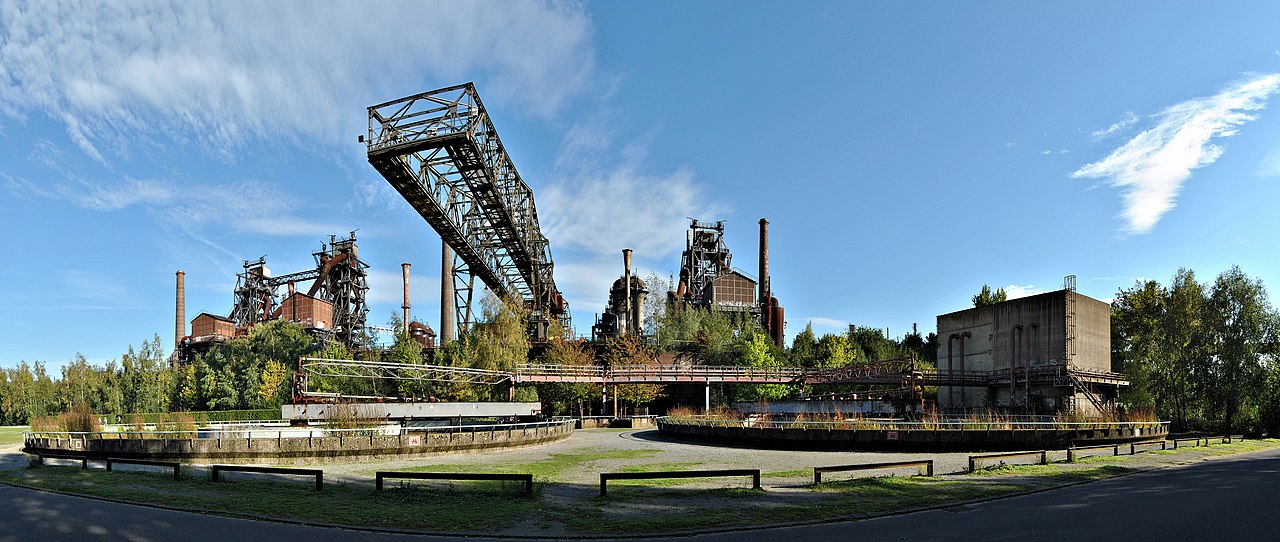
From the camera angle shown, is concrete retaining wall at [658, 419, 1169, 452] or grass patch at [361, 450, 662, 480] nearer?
grass patch at [361, 450, 662, 480]

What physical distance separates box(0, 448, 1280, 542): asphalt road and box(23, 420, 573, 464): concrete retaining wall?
8.60m

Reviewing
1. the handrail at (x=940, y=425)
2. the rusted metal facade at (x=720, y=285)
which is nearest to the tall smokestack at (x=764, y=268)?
the rusted metal facade at (x=720, y=285)

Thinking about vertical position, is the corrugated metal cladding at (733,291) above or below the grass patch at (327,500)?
above

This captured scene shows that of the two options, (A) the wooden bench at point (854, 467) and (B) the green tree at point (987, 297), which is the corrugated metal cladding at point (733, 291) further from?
(A) the wooden bench at point (854, 467)

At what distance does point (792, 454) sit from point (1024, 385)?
1274 inches

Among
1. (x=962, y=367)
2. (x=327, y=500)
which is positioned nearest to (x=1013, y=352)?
(x=962, y=367)

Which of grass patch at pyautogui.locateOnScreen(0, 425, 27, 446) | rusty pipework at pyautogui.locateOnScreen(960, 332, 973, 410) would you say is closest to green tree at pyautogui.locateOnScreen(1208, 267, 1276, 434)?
rusty pipework at pyautogui.locateOnScreen(960, 332, 973, 410)

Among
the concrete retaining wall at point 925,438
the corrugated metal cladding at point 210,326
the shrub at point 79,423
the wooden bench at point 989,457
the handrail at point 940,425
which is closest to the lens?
the wooden bench at point 989,457

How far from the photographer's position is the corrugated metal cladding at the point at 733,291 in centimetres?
9654

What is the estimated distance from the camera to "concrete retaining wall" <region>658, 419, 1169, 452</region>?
2888 centimetres

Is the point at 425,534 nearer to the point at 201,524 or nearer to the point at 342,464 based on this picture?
the point at 201,524

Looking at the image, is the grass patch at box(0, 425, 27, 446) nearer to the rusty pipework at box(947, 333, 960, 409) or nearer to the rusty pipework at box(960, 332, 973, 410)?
the rusty pipework at box(947, 333, 960, 409)

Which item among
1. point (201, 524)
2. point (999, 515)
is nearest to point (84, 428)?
point (201, 524)

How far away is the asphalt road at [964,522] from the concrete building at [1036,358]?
113 feet
